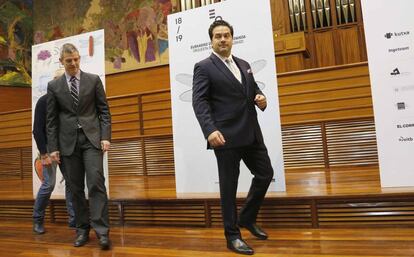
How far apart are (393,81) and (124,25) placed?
6.85 metres

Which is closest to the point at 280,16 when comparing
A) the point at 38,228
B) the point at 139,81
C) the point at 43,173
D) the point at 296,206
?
the point at 139,81

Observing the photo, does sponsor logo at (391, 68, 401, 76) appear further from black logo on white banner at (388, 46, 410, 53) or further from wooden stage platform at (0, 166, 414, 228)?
wooden stage platform at (0, 166, 414, 228)

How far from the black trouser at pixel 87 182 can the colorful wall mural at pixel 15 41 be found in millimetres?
7009

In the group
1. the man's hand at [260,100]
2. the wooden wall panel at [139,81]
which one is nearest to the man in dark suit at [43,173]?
the man's hand at [260,100]

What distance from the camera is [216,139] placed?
193cm

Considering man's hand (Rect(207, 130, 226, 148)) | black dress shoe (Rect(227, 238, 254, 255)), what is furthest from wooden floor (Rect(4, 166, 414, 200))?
man's hand (Rect(207, 130, 226, 148))

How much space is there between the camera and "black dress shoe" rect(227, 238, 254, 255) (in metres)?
2.00

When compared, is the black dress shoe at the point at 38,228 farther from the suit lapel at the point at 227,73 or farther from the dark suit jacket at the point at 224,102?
the suit lapel at the point at 227,73

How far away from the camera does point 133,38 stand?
324 inches

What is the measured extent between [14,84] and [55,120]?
703 cm

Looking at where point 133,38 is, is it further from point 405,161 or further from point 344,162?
point 405,161

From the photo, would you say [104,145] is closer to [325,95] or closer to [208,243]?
[208,243]

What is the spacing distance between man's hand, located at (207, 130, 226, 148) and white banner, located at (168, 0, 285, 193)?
105cm

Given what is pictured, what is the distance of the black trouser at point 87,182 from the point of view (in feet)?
7.84
